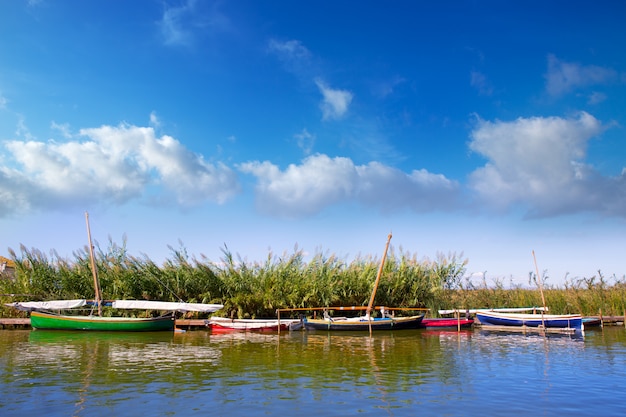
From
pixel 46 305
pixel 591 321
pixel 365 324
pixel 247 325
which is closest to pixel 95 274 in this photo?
pixel 46 305

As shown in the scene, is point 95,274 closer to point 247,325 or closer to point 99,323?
point 99,323

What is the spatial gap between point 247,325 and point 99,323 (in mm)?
8930

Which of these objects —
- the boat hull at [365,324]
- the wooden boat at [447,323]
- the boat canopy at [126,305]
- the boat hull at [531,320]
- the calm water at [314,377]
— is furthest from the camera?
the wooden boat at [447,323]

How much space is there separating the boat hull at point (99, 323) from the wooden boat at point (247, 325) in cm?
292

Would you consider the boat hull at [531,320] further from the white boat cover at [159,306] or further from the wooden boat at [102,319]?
the white boat cover at [159,306]

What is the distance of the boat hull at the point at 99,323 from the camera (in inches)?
1151

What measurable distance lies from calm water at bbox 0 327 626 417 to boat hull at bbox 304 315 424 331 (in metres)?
4.94

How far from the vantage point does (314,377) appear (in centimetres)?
1495

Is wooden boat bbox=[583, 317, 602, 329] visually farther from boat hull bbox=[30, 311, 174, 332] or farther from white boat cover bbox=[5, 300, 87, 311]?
white boat cover bbox=[5, 300, 87, 311]

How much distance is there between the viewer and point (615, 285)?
36781 mm

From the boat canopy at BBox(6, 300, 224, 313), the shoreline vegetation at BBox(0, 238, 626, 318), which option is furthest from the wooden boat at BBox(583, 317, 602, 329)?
the boat canopy at BBox(6, 300, 224, 313)

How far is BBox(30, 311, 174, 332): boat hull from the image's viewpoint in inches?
1151

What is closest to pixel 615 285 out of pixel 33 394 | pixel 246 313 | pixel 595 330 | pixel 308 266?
pixel 595 330

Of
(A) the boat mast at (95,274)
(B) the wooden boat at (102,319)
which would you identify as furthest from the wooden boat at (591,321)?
(A) the boat mast at (95,274)
